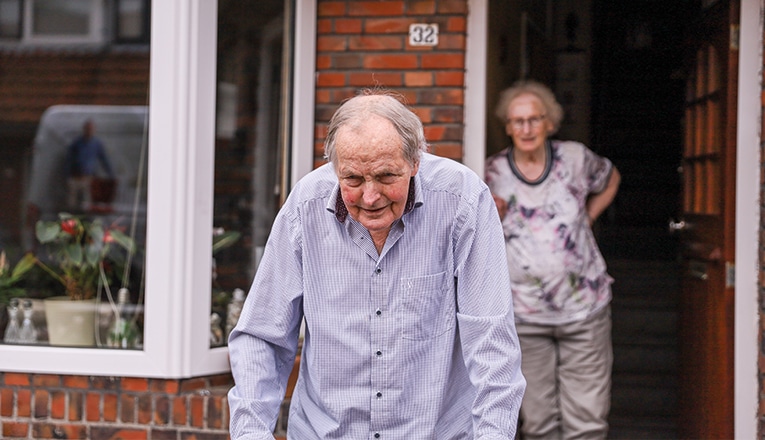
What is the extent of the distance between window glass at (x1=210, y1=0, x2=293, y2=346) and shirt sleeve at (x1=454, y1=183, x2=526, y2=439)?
2.19 m

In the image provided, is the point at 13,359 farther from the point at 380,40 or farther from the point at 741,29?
the point at 741,29

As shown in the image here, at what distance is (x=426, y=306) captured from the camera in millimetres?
2361

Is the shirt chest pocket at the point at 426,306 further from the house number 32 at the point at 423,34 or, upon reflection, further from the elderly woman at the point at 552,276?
the house number 32 at the point at 423,34

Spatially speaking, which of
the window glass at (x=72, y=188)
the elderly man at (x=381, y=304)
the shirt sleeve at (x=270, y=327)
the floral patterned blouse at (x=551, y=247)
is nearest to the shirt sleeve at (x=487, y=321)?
the elderly man at (x=381, y=304)

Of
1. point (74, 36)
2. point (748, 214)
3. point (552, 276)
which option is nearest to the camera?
point (748, 214)

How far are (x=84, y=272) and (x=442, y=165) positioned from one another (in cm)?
273

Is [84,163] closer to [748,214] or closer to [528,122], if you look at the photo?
[528,122]

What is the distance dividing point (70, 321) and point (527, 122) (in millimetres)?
2249

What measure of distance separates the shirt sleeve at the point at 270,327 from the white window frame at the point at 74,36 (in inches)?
116

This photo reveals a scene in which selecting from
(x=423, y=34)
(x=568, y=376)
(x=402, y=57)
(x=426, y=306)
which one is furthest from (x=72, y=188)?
(x=426, y=306)

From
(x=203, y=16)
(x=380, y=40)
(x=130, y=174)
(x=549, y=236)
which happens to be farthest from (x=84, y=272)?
(x=549, y=236)

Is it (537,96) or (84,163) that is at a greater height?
(537,96)

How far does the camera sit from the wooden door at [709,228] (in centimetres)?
430

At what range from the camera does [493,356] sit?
2.25 meters
